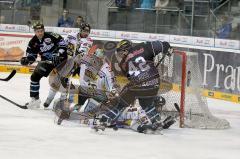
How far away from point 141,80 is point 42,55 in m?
2.06

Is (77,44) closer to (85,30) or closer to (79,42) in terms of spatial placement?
(79,42)

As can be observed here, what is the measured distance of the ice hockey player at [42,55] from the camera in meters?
8.12

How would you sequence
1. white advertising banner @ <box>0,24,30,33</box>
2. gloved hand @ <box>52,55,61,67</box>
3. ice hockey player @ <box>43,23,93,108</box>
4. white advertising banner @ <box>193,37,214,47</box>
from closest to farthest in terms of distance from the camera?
gloved hand @ <box>52,55,61,67</box>
ice hockey player @ <box>43,23,93,108</box>
white advertising banner @ <box>193,37,214,47</box>
white advertising banner @ <box>0,24,30,33</box>

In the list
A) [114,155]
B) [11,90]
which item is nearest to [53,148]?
[114,155]

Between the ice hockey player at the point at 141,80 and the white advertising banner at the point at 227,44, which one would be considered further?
the white advertising banner at the point at 227,44

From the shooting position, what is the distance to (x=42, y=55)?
27.2 feet

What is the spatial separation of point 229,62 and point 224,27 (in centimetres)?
94

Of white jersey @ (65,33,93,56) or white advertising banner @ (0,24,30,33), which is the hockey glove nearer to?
white jersey @ (65,33,93,56)

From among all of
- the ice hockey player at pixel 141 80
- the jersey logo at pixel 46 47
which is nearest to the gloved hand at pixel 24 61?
the jersey logo at pixel 46 47

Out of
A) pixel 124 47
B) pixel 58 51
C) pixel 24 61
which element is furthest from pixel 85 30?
pixel 124 47

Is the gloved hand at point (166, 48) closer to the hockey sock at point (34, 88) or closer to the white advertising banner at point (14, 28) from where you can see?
the hockey sock at point (34, 88)

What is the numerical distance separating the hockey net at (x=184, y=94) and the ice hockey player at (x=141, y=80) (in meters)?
0.38

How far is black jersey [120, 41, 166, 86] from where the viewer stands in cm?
673

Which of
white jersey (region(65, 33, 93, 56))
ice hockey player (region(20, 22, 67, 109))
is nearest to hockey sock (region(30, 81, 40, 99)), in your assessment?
ice hockey player (region(20, 22, 67, 109))
